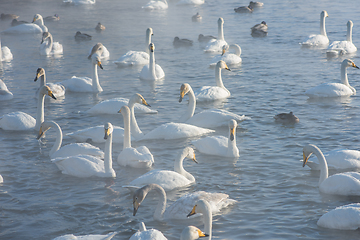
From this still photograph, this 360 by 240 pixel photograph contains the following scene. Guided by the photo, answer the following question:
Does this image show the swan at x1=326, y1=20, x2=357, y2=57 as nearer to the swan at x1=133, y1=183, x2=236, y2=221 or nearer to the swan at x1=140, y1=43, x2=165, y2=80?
the swan at x1=140, y1=43, x2=165, y2=80

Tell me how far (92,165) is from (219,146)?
2.70 meters

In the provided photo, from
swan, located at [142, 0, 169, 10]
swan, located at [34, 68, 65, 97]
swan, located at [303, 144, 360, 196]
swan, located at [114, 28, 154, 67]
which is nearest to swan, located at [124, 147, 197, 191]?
swan, located at [303, 144, 360, 196]

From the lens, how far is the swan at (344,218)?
23.9 feet

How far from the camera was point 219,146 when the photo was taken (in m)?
10.5

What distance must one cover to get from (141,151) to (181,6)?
3262 centimetres

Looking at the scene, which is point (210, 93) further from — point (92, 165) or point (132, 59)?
point (132, 59)

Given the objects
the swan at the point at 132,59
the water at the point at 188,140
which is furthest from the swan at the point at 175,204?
the swan at the point at 132,59

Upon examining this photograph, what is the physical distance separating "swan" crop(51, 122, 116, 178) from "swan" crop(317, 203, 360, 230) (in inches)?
162

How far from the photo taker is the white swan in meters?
10.4

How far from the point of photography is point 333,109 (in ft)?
44.6

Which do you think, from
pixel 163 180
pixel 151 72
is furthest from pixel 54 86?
pixel 163 180

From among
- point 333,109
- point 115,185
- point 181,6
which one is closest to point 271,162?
point 115,185

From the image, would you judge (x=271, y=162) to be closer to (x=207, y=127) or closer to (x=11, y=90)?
(x=207, y=127)

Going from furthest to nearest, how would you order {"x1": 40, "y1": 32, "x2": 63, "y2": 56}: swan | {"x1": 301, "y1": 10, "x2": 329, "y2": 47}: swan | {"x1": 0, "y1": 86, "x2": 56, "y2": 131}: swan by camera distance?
{"x1": 301, "y1": 10, "x2": 329, "y2": 47}: swan
{"x1": 40, "y1": 32, "x2": 63, "y2": 56}: swan
{"x1": 0, "y1": 86, "x2": 56, "y2": 131}: swan
